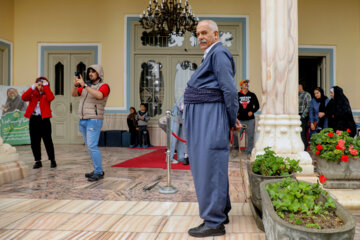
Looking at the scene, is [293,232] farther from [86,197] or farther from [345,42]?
[345,42]

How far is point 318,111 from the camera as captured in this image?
680cm

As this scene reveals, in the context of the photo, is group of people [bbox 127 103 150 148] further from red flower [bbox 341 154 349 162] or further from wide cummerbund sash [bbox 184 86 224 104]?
wide cummerbund sash [bbox 184 86 224 104]

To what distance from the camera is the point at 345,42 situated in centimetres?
911

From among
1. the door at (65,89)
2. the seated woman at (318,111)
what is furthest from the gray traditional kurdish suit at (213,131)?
the door at (65,89)

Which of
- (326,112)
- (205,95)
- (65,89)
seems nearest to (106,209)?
(205,95)

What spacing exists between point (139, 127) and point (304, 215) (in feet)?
25.0

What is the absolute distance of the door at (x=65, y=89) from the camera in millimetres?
9492

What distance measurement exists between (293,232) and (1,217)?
2.49 m

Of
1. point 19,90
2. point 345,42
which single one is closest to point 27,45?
point 19,90

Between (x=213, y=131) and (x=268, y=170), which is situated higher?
(x=213, y=131)

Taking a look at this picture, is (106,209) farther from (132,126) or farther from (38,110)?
(132,126)

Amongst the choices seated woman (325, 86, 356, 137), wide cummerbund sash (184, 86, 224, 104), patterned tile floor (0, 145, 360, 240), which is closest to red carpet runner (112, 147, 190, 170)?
patterned tile floor (0, 145, 360, 240)

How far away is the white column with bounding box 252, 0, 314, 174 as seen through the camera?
3.37m

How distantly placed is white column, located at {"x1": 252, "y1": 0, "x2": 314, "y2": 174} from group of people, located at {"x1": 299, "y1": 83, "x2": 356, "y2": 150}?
221 centimetres
